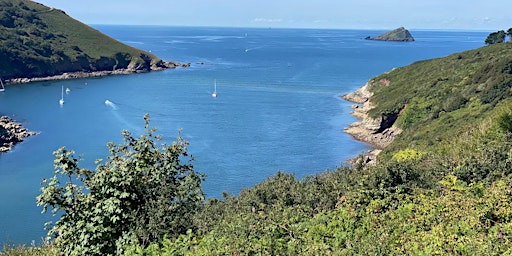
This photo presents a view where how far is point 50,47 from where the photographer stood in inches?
4786

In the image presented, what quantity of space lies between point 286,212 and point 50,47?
123624 mm

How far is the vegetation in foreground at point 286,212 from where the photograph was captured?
32.9 feet

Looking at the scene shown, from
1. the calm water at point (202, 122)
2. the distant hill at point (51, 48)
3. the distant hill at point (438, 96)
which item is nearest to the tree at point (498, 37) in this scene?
the distant hill at point (438, 96)

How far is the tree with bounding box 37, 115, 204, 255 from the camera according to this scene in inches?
412

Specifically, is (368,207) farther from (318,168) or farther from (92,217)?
(318,168)

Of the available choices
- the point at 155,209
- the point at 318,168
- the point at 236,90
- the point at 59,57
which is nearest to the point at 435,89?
the point at 318,168

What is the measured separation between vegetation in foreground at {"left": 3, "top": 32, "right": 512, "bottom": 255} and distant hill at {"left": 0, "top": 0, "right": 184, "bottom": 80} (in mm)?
103785

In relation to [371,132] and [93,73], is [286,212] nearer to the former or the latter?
[371,132]

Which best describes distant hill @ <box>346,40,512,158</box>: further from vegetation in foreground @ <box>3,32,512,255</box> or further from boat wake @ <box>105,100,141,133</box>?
boat wake @ <box>105,100,141,133</box>

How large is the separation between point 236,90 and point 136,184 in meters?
79.1

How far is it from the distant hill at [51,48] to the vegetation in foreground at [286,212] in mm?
103785


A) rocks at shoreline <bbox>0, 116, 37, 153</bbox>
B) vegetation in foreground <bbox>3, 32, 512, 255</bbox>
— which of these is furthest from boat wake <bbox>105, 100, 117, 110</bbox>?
vegetation in foreground <bbox>3, 32, 512, 255</bbox>

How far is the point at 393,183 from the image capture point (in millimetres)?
15484

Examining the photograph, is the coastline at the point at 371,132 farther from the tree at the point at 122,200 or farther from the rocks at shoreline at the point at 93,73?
the rocks at shoreline at the point at 93,73
